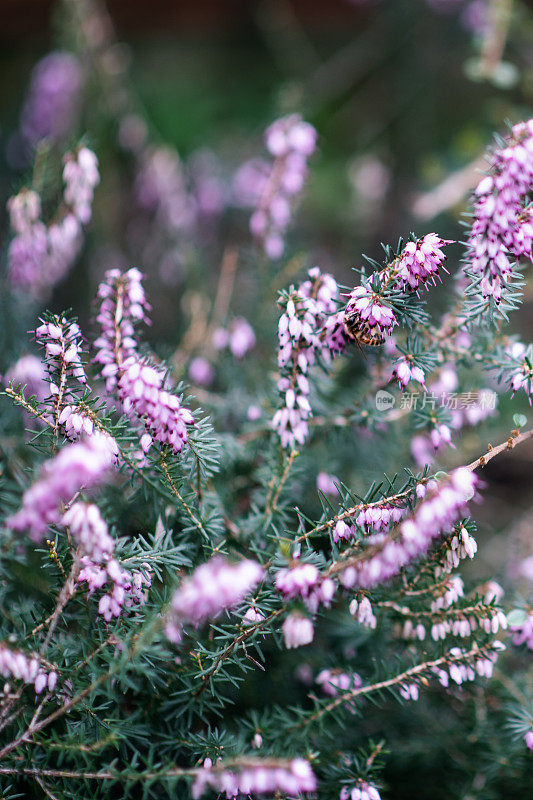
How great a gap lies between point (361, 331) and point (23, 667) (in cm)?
82

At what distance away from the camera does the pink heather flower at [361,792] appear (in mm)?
1162

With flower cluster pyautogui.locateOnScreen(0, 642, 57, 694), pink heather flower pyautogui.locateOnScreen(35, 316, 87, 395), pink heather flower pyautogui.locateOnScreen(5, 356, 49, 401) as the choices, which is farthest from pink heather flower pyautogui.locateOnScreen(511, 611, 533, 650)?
pink heather flower pyautogui.locateOnScreen(5, 356, 49, 401)

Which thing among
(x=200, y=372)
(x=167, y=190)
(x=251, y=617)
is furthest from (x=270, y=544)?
(x=167, y=190)

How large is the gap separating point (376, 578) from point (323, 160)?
294cm

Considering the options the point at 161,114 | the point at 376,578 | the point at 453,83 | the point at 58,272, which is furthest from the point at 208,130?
the point at 376,578

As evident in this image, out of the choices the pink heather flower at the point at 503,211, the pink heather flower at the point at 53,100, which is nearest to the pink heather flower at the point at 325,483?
the pink heather flower at the point at 503,211

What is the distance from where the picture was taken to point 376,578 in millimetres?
1021

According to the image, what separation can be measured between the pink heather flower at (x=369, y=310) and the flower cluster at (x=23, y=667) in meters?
0.81

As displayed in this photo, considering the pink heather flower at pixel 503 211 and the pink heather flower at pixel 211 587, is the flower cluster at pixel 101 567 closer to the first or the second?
the pink heather flower at pixel 211 587

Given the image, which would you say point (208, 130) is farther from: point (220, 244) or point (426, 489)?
point (426, 489)

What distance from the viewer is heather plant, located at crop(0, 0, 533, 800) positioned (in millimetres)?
1039

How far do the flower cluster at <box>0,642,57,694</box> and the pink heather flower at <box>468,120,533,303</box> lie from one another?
1015mm

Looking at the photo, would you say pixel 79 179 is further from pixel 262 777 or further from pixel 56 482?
pixel 262 777

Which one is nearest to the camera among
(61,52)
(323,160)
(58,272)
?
(58,272)
